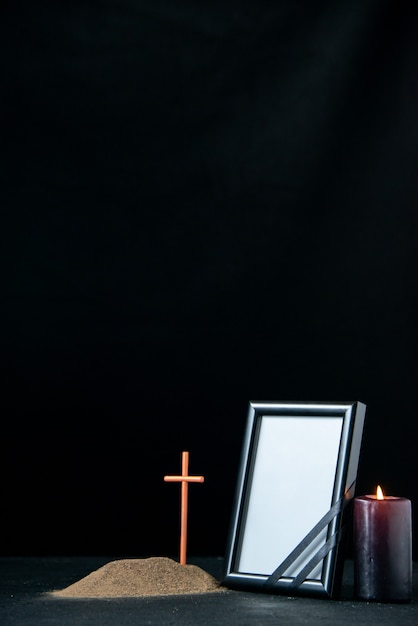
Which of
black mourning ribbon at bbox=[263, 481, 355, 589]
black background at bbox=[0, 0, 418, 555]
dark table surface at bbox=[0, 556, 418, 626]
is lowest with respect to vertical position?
dark table surface at bbox=[0, 556, 418, 626]

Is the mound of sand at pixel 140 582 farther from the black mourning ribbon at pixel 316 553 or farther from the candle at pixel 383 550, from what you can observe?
the candle at pixel 383 550

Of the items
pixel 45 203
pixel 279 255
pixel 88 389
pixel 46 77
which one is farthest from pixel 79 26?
pixel 88 389

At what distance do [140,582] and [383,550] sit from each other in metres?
0.34

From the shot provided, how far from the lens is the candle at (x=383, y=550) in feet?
4.21

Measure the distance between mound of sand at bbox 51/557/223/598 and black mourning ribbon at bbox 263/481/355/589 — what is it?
4.2 inches

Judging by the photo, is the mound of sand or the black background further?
the black background

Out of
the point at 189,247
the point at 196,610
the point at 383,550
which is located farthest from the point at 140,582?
the point at 189,247

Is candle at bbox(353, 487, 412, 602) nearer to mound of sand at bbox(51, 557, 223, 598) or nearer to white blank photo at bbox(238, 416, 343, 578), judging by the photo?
white blank photo at bbox(238, 416, 343, 578)

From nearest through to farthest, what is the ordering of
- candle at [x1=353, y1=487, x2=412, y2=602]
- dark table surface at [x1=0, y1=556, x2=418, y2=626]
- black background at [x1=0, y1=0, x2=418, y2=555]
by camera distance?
1. dark table surface at [x1=0, y1=556, x2=418, y2=626]
2. candle at [x1=353, y1=487, x2=412, y2=602]
3. black background at [x1=0, y1=0, x2=418, y2=555]

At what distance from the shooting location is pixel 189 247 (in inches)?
74.2

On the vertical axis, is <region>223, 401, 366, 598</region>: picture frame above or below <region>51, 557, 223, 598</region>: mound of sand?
above

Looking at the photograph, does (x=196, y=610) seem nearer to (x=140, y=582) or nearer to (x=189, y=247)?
(x=140, y=582)

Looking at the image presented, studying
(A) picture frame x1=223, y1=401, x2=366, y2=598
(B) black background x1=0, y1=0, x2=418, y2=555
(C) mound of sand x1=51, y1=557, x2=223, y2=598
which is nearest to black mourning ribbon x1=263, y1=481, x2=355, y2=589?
(A) picture frame x1=223, y1=401, x2=366, y2=598

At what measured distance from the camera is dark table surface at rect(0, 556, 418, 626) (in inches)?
45.0
